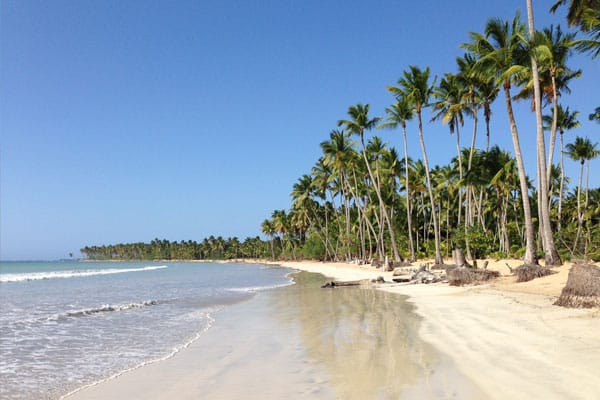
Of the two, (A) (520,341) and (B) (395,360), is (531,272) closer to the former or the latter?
(A) (520,341)

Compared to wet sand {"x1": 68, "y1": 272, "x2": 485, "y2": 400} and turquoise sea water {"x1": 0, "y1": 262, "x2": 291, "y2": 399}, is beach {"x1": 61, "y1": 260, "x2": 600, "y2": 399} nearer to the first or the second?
wet sand {"x1": 68, "y1": 272, "x2": 485, "y2": 400}

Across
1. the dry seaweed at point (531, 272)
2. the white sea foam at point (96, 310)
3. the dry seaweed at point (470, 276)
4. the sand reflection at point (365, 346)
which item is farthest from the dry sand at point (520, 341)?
the white sea foam at point (96, 310)

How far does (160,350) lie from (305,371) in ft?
12.8

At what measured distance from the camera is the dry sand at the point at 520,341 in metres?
5.12

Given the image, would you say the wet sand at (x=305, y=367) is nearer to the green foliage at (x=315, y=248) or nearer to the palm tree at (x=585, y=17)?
the palm tree at (x=585, y=17)

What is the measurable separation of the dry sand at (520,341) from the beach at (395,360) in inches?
0.7

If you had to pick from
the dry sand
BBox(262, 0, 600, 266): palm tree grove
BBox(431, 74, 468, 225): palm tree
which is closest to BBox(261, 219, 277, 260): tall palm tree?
BBox(262, 0, 600, 266): palm tree grove

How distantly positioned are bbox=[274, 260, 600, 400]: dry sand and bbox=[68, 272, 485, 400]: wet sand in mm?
357

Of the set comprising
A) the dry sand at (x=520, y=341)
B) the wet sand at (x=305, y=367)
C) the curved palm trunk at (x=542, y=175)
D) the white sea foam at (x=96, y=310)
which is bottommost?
the white sea foam at (x=96, y=310)

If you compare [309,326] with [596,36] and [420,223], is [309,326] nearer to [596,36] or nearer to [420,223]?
[596,36]

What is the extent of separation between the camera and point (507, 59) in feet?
69.3

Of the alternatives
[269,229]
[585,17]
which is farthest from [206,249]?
[585,17]

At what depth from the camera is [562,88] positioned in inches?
993

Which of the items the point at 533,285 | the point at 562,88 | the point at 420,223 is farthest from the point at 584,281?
the point at 420,223
